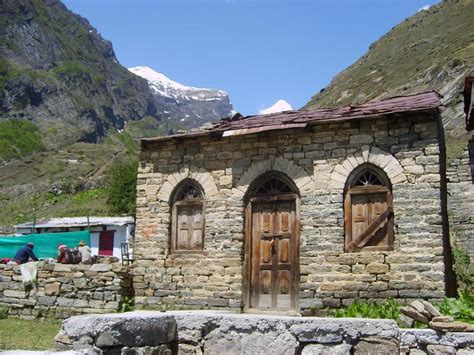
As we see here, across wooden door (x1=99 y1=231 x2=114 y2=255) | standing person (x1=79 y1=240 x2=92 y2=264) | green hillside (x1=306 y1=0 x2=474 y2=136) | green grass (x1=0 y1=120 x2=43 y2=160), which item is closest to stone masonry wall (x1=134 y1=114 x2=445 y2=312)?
standing person (x1=79 y1=240 x2=92 y2=264)

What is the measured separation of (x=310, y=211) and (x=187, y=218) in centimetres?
272

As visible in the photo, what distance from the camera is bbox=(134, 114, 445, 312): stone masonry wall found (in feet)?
31.7

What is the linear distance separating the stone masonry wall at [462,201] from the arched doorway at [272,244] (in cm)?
658

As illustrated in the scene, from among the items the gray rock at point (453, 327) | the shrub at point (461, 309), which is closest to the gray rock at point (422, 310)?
the gray rock at point (453, 327)

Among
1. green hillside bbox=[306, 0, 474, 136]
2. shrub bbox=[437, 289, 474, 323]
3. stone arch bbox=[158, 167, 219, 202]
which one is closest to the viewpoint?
shrub bbox=[437, 289, 474, 323]

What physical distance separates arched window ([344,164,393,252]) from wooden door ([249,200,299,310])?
1.10 m

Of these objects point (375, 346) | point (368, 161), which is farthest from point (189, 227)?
point (375, 346)

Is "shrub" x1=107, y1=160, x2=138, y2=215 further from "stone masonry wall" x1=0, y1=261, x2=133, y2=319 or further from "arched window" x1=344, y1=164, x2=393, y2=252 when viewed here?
"arched window" x1=344, y1=164, x2=393, y2=252

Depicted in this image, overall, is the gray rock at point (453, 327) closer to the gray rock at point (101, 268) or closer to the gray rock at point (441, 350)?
the gray rock at point (441, 350)

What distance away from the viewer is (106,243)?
20.5 m

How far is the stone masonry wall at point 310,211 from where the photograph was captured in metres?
9.66

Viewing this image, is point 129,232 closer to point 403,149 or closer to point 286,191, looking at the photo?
point 286,191

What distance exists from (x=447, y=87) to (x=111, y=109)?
277 ft

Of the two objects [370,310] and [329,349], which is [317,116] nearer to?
[370,310]
